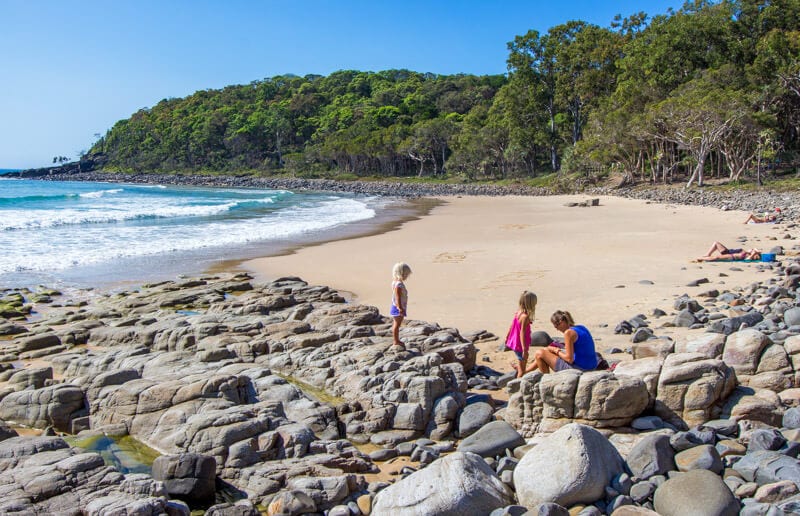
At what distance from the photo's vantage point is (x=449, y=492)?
463 cm

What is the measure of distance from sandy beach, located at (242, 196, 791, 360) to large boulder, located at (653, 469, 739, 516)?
14.6 feet

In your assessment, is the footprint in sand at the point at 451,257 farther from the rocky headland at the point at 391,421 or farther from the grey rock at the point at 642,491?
the grey rock at the point at 642,491

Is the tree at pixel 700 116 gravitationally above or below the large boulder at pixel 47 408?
above

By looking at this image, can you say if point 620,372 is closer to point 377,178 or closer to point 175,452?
point 175,452

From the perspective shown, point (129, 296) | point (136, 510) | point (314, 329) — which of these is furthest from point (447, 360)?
Result: point (129, 296)

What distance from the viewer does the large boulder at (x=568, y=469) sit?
15.5 feet

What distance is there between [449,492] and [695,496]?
1.83 m

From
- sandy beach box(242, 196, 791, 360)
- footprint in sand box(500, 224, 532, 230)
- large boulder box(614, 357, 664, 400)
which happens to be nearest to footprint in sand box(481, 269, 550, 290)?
sandy beach box(242, 196, 791, 360)

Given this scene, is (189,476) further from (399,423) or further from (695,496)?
(695,496)

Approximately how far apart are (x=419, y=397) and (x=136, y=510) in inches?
128

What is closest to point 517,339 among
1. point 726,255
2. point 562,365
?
point 562,365

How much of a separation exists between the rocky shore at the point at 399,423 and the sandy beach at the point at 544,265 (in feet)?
5.41

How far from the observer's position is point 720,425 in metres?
5.69

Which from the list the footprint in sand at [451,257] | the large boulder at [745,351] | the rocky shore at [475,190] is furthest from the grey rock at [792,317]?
the rocky shore at [475,190]
